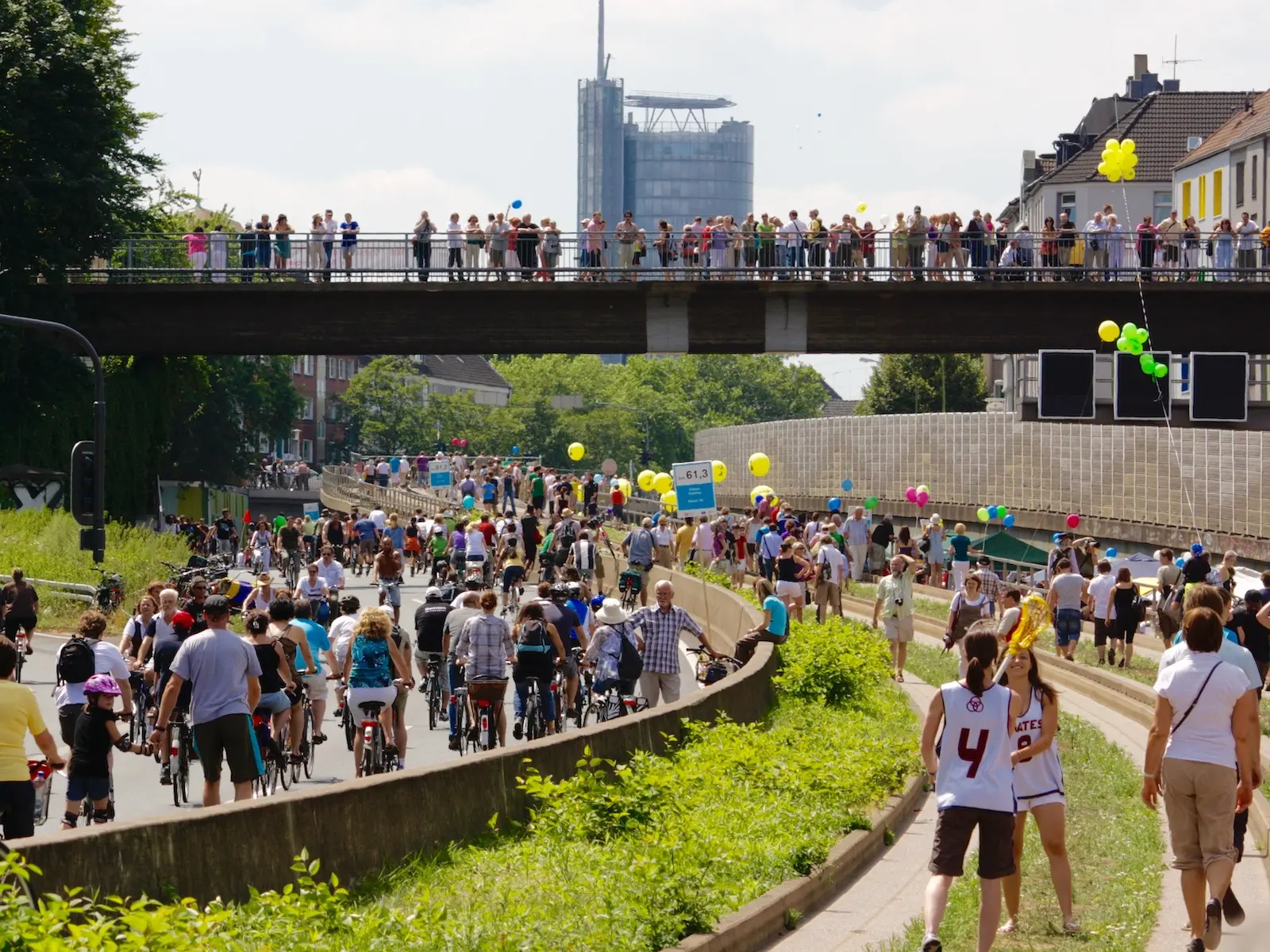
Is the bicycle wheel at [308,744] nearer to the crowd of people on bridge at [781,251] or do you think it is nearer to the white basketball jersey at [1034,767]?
the white basketball jersey at [1034,767]

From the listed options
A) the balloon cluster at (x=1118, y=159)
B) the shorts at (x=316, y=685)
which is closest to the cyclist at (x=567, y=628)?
the shorts at (x=316, y=685)

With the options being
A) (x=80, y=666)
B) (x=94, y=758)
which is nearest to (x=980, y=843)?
(x=94, y=758)

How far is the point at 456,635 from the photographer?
19.2 metres

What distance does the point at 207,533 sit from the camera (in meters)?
58.6

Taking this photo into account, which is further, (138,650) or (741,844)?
(138,650)

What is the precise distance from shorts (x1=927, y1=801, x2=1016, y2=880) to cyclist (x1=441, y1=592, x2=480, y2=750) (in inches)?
369

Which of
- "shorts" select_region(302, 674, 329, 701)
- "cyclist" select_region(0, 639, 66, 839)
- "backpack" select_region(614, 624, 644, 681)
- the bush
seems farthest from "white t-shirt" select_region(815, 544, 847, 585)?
"cyclist" select_region(0, 639, 66, 839)

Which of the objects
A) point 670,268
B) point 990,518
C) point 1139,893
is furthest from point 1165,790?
point 990,518

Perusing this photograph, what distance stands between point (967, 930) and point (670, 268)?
3238 centimetres

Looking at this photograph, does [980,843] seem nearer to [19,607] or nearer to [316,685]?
[316,685]

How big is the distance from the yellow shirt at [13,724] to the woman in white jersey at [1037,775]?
209 inches

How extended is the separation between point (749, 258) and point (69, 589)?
1557 centimetres

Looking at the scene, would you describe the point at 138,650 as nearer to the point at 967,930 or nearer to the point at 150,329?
the point at 967,930

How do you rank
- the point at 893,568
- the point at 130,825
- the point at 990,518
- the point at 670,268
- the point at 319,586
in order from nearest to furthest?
the point at 130,825 → the point at 893,568 → the point at 319,586 → the point at 670,268 → the point at 990,518
